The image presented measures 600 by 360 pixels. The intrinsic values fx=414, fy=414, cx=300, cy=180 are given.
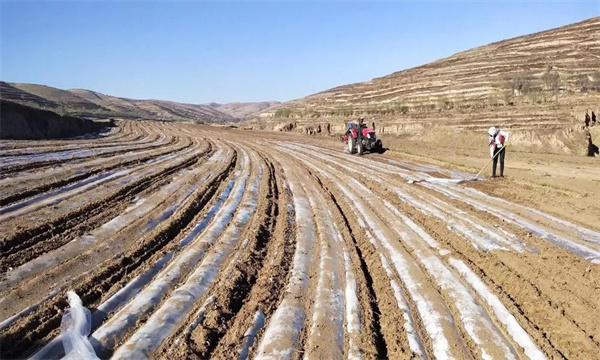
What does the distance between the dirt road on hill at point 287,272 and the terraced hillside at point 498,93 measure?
49.0 feet

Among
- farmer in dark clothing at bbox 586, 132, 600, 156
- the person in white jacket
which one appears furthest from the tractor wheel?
farmer in dark clothing at bbox 586, 132, 600, 156

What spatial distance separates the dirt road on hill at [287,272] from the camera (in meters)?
3.79

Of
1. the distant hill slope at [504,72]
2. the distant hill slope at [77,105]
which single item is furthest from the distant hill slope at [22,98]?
the distant hill slope at [504,72]

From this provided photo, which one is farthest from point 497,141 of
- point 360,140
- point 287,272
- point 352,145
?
point 287,272

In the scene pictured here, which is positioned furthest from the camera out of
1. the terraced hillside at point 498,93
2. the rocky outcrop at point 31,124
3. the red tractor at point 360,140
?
the rocky outcrop at point 31,124

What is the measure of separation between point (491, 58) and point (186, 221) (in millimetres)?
41636

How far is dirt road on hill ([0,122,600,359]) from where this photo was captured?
3.79 meters

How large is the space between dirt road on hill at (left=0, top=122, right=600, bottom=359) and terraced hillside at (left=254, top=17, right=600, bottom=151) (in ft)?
49.0

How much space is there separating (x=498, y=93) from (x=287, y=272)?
102ft

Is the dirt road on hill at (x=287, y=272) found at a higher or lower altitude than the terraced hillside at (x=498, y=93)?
lower

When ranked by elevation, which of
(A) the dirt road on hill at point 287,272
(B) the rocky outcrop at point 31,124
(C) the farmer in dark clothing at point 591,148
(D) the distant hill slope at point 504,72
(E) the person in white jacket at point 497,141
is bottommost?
(A) the dirt road on hill at point 287,272

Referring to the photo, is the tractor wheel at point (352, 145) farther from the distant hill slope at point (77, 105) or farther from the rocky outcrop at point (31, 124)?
the distant hill slope at point (77, 105)

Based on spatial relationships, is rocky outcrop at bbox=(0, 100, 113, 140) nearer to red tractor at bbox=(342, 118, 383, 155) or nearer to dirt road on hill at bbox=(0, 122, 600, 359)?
dirt road on hill at bbox=(0, 122, 600, 359)

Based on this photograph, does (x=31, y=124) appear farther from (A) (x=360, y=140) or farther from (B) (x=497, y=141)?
(B) (x=497, y=141)
